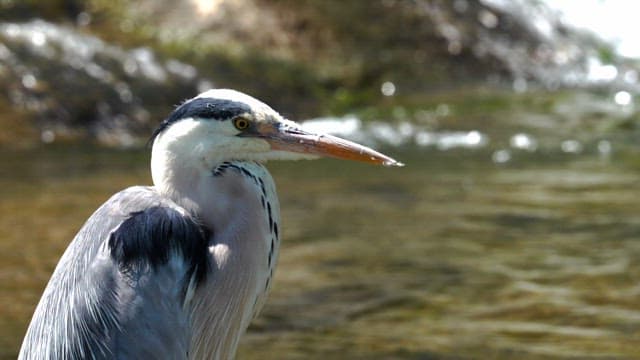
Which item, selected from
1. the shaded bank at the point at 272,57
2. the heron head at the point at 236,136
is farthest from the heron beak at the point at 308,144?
the shaded bank at the point at 272,57

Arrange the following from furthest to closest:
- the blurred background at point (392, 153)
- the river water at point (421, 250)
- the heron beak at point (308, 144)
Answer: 1. the blurred background at point (392, 153)
2. the river water at point (421, 250)
3. the heron beak at point (308, 144)

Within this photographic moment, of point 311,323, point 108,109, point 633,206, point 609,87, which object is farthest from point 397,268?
point 609,87

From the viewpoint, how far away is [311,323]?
20.1ft

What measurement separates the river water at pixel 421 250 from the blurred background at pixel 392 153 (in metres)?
0.02

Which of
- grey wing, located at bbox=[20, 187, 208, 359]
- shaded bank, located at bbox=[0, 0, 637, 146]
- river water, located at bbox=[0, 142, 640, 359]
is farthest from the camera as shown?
shaded bank, located at bbox=[0, 0, 637, 146]

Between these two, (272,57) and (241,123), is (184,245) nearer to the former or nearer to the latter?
(241,123)

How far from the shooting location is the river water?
5.93 metres

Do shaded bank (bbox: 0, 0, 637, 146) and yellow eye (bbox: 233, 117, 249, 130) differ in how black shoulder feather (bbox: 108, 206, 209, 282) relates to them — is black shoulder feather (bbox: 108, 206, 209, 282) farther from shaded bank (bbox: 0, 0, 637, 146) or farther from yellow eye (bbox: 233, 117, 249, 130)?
shaded bank (bbox: 0, 0, 637, 146)

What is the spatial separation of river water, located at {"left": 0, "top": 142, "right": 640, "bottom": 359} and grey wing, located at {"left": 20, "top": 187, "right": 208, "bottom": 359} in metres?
1.87

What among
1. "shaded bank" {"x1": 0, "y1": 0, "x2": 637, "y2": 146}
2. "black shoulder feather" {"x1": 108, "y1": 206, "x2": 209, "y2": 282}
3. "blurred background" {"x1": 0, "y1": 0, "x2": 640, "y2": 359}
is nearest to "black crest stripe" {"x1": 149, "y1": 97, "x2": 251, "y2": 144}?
"black shoulder feather" {"x1": 108, "y1": 206, "x2": 209, "y2": 282}

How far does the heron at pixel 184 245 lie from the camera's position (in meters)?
3.77

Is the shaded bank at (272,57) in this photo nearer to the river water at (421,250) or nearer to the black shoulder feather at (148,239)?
the river water at (421,250)

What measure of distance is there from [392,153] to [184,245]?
19.7 ft

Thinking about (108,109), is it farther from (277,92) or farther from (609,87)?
(609,87)
